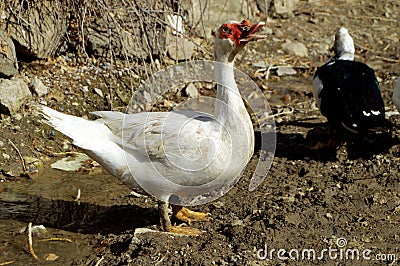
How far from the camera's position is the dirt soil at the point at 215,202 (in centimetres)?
402

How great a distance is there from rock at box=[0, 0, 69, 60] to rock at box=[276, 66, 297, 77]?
308 cm

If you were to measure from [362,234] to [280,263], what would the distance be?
731 millimetres

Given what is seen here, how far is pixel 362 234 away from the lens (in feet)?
13.6

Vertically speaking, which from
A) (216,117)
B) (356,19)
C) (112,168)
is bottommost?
(112,168)

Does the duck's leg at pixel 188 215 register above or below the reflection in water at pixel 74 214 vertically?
above

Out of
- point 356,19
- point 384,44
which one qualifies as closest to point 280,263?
point 384,44

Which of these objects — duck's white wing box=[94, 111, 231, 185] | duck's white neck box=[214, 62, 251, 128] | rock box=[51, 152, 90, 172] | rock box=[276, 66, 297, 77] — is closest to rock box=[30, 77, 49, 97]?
rock box=[51, 152, 90, 172]

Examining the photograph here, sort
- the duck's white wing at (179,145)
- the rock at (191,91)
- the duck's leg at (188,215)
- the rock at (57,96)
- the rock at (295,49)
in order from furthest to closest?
the rock at (295,49), the rock at (191,91), the rock at (57,96), the duck's leg at (188,215), the duck's white wing at (179,145)

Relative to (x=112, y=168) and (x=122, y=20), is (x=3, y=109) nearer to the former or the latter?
(x=122, y=20)

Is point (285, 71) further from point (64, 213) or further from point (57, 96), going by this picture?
point (64, 213)

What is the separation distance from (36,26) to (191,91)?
199 cm

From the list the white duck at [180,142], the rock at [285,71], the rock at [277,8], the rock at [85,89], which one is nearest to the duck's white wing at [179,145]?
the white duck at [180,142]

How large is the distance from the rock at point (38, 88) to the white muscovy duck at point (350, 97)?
2.95 meters

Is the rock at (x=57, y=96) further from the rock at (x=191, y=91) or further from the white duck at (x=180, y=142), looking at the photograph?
the white duck at (x=180, y=142)
